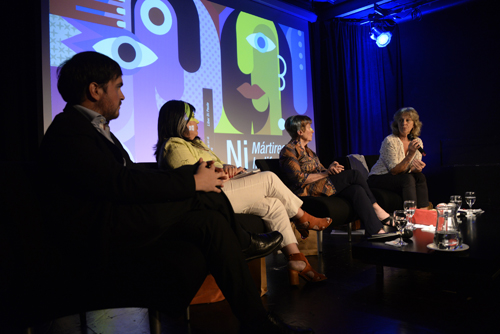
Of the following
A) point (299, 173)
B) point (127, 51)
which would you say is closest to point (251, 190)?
point (299, 173)

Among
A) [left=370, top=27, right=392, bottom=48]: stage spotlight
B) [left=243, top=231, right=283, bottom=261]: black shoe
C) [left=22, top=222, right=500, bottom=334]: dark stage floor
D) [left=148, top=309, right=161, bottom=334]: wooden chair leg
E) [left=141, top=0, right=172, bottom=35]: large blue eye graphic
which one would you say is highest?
[left=370, top=27, right=392, bottom=48]: stage spotlight

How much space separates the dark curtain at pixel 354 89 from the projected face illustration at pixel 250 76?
1040mm

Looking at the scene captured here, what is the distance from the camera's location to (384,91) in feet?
19.3

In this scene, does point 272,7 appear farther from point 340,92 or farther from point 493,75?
point 493,75

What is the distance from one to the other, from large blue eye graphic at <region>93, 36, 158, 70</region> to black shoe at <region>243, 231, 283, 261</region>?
92.5 inches

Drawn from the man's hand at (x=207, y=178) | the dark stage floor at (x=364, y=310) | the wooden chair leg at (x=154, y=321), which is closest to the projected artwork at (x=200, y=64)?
the dark stage floor at (x=364, y=310)

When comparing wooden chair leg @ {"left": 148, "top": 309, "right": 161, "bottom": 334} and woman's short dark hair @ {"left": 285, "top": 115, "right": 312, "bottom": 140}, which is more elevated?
woman's short dark hair @ {"left": 285, "top": 115, "right": 312, "bottom": 140}

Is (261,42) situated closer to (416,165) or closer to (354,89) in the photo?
(354,89)

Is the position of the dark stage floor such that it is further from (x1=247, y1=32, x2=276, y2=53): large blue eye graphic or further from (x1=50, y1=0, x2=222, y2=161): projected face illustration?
(x1=247, y1=32, x2=276, y2=53): large blue eye graphic

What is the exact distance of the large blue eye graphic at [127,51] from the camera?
3234mm

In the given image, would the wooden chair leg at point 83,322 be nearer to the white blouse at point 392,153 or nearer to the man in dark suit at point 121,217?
the man in dark suit at point 121,217

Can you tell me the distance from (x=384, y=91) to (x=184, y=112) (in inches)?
174

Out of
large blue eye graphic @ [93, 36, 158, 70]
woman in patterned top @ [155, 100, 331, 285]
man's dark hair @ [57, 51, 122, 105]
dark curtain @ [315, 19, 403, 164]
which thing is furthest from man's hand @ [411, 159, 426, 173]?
man's dark hair @ [57, 51, 122, 105]

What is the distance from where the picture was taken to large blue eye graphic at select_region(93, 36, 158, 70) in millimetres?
3234
